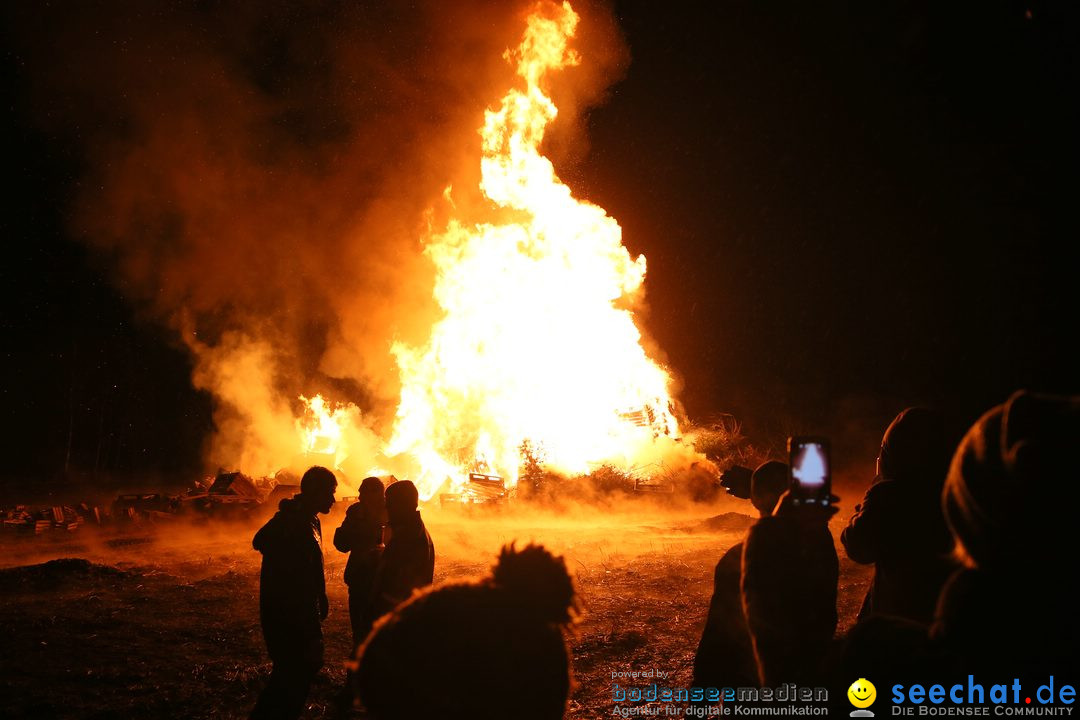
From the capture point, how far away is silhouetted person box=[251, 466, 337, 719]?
3.90 metres

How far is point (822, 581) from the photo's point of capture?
85.9 inches

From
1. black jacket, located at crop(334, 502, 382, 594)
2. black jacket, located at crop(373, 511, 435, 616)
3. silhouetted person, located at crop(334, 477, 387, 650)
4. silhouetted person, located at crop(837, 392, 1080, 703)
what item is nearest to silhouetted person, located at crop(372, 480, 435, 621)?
black jacket, located at crop(373, 511, 435, 616)

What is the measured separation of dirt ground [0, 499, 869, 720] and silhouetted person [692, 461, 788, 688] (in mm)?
953

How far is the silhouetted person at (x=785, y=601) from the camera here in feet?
6.41

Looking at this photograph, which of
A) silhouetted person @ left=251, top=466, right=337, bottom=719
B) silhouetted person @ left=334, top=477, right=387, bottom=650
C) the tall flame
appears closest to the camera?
silhouetted person @ left=251, top=466, right=337, bottom=719

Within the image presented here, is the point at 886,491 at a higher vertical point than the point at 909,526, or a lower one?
higher

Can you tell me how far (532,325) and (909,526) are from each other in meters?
21.3

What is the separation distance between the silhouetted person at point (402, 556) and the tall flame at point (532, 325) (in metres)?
18.2

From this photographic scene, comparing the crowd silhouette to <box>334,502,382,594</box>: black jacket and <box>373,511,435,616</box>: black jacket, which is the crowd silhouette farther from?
<box>334,502,382,594</box>: black jacket

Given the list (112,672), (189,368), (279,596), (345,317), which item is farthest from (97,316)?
(279,596)

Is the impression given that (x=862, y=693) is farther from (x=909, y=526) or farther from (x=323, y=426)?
(x=323, y=426)

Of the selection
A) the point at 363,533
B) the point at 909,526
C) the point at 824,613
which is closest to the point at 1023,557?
the point at 824,613

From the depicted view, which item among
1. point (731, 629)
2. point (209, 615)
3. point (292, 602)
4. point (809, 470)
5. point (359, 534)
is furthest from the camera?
point (209, 615)

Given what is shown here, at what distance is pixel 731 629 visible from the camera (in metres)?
3.04
